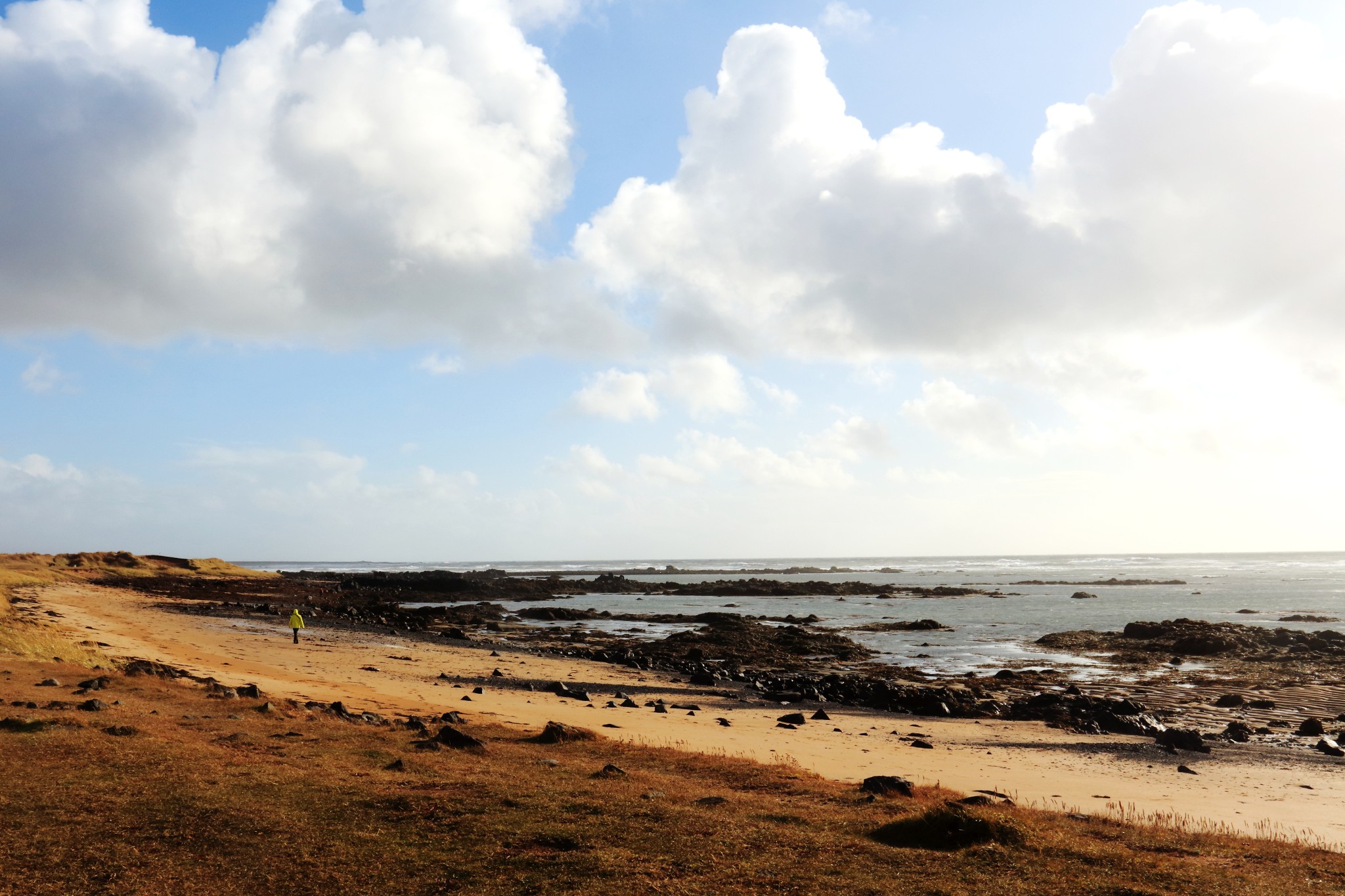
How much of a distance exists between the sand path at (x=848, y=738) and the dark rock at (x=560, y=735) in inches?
62.4

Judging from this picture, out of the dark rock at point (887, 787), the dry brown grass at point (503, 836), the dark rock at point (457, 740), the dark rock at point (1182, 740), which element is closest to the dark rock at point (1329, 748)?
the dark rock at point (1182, 740)

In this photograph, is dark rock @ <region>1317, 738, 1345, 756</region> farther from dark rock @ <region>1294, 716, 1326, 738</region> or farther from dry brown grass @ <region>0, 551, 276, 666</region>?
dry brown grass @ <region>0, 551, 276, 666</region>

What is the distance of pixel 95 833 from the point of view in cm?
795

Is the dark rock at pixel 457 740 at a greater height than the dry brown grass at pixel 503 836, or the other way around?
the dry brown grass at pixel 503 836

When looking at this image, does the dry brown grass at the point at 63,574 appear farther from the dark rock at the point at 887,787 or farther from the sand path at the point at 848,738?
the dark rock at the point at 887,787

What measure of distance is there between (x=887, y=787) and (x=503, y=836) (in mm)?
5613

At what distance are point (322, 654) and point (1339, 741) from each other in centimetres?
3405

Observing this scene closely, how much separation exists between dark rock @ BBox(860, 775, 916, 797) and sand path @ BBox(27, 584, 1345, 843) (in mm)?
2682

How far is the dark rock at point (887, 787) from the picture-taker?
1102 cm

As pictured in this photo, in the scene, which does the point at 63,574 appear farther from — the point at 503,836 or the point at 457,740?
the point at 503,836

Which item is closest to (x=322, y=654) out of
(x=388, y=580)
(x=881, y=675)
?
(x=881, y=675)

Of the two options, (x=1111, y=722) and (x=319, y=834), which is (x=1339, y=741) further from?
(x=319, y=834)

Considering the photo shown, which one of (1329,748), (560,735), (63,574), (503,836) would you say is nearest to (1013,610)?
(1329,748)

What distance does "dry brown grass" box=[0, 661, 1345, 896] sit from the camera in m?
7.07
